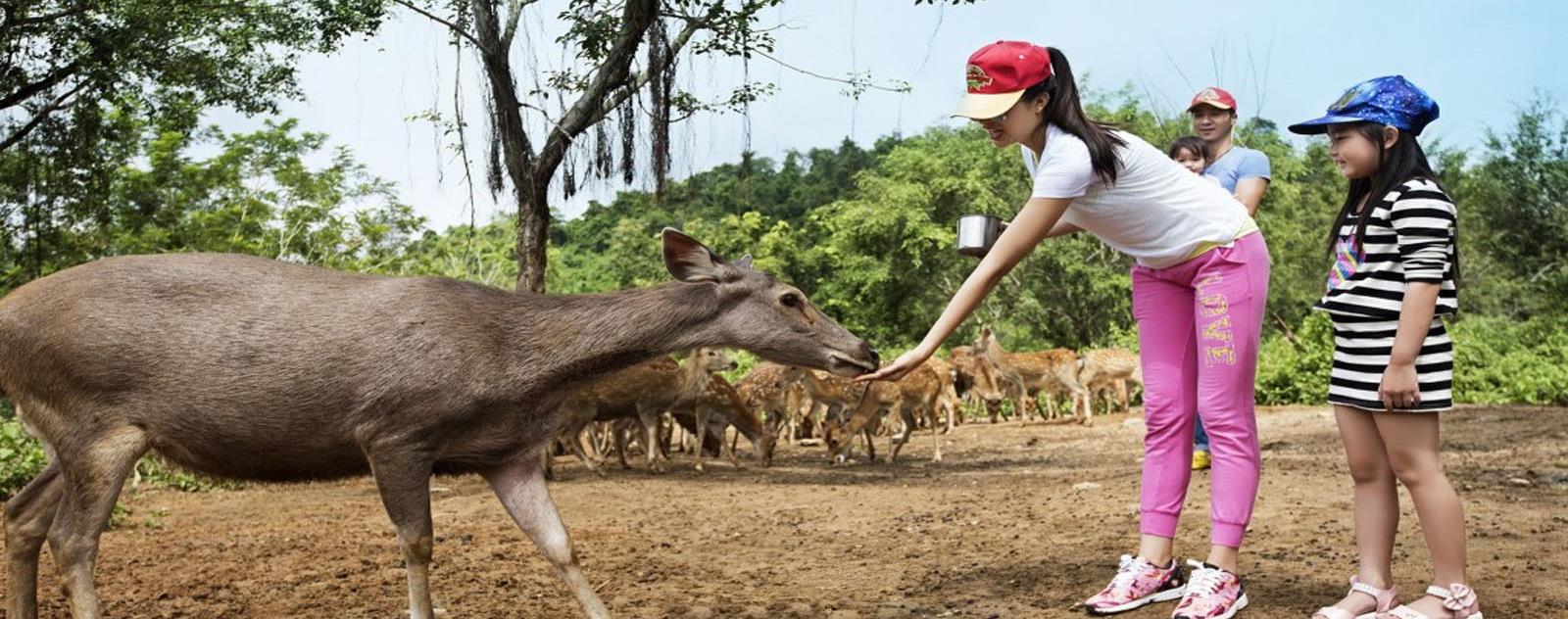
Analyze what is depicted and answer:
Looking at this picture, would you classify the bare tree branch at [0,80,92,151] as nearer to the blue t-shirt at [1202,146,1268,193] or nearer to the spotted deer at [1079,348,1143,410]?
the blue t-shirt at [1202,146,1268,193]

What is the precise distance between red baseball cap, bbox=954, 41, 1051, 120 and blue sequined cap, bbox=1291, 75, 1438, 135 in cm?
98

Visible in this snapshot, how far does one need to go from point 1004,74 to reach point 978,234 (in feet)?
3.57

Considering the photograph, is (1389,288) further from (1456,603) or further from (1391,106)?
(1456,603)

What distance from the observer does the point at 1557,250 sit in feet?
96.9

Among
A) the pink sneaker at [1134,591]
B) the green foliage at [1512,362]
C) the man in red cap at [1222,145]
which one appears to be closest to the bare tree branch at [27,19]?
the man in red cap at [1222,145]

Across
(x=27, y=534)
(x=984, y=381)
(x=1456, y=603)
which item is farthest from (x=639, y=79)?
(x=984, y=381)

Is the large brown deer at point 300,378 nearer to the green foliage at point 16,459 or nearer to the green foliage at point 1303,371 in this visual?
the green foliage at point 16,459

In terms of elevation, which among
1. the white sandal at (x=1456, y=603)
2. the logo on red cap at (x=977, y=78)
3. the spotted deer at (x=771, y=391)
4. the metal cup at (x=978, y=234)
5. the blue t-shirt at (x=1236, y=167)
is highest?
the blue t-shirt at (x=1236, y=167)

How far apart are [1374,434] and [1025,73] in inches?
64.3

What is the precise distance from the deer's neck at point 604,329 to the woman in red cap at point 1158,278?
892 millimetres

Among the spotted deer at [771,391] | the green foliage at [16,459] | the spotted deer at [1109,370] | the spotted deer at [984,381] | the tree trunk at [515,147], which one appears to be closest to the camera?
the green foliage at [16,459]

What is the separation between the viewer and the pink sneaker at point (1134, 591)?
510cm

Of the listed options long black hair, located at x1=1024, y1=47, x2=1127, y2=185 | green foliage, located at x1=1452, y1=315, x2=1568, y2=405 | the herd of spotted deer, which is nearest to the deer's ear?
long black hair, located at x1=1024, y1=47, x2=1127, y2=185

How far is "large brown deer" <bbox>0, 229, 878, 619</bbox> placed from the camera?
5.00 m
